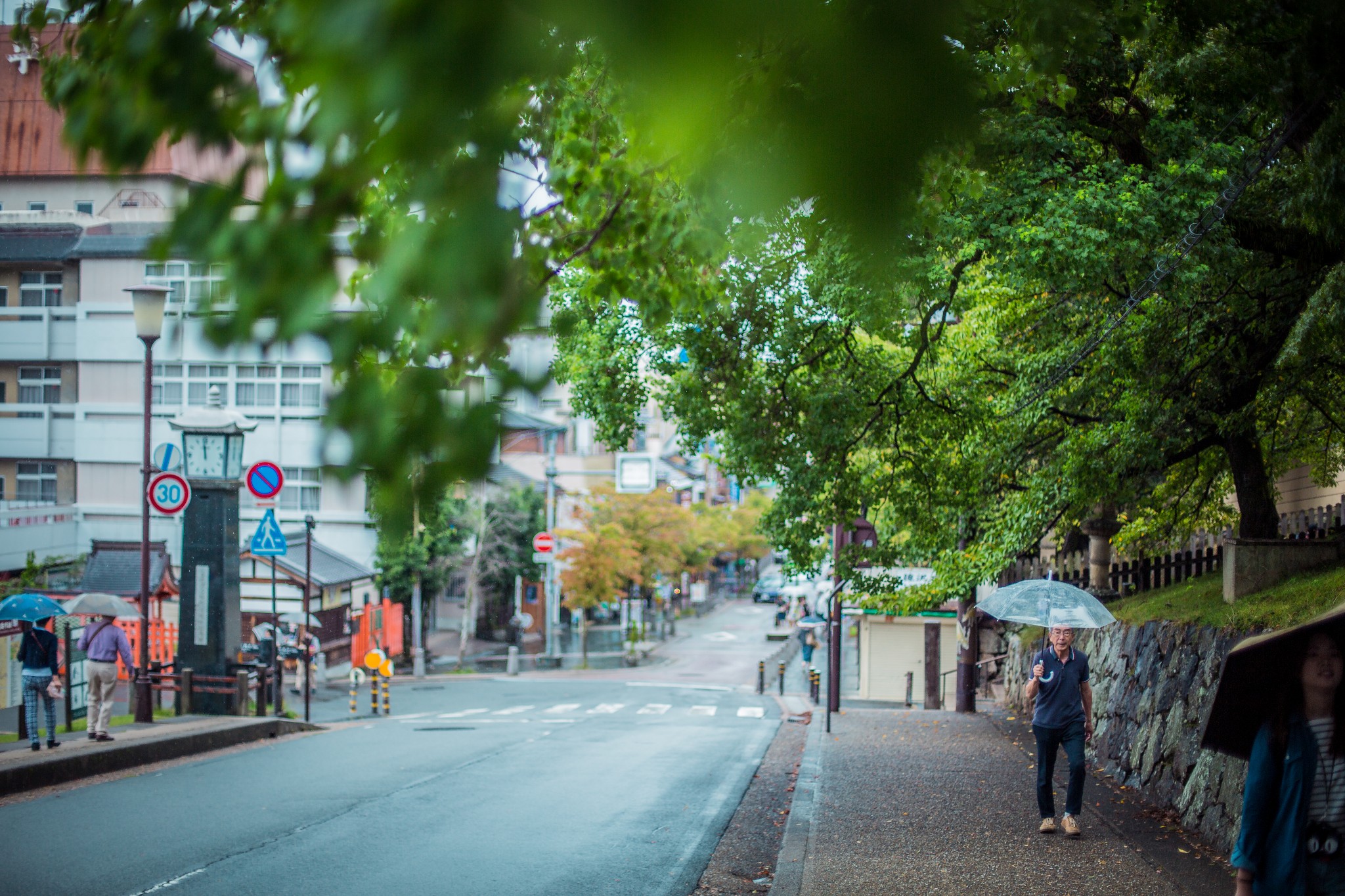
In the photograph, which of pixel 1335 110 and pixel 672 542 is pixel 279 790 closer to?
pixel 1335 110

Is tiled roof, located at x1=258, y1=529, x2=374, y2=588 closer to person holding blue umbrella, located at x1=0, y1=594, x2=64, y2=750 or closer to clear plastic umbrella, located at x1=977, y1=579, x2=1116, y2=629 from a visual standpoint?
person holding blue umbrella, located at x1=0, y1=594, x2=64, y2=750

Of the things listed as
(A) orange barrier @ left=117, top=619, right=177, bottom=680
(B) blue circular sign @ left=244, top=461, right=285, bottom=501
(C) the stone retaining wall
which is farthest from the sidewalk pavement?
(A) orange barrier @ left=117, top=619, right=177, bottom=680

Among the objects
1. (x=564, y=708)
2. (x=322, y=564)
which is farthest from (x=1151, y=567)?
(x=322, y=564)

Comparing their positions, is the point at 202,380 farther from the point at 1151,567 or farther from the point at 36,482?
the point at 1151,567

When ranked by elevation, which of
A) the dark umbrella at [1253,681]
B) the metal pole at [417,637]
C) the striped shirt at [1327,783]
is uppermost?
the dark umbrella at [1253,681]

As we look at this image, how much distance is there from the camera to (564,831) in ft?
30.1

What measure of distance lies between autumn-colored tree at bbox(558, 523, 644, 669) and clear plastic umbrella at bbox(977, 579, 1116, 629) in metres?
32.4

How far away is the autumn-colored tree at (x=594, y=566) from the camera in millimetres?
41969

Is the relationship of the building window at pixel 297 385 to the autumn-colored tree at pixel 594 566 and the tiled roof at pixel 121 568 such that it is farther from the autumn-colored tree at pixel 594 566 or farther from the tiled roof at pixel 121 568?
the autumn-colored tree at pixel 594 566

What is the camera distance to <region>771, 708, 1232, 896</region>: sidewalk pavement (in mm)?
7145

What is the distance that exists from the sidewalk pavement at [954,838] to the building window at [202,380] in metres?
24.8

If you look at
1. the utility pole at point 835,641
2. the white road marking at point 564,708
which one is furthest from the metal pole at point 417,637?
the utility pole at point 835,641

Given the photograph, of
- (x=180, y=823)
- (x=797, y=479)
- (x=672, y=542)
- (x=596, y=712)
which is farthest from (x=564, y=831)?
(x=672, y=542)

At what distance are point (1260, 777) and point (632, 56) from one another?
12.4 ft
